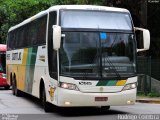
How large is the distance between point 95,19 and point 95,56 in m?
1.29

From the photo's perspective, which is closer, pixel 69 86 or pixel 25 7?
pixel 69 86

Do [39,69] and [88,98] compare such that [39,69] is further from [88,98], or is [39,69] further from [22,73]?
[22,73]

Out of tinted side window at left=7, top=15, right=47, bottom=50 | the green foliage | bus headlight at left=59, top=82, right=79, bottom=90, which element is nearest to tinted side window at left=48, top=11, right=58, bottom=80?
bus headlight at left=59, top=82, right=79, bottom=90

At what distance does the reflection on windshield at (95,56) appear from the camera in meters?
14.3

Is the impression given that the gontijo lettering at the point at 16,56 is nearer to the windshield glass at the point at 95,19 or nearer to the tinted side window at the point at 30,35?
the tinted side window at the point at 30,35

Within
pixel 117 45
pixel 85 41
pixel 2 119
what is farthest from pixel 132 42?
pixel 2 119

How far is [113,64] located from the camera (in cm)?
1450

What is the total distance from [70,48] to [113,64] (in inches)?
54.5

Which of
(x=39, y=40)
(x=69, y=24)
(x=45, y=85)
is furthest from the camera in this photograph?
(x=39, y=40)

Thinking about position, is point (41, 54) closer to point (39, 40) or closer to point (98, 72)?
point (39, 40)

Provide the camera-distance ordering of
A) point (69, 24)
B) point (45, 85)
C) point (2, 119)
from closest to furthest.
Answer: point (2, 119), point (69, 24), point (45, 85)

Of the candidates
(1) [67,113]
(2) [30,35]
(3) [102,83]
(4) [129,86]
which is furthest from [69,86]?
(2) [30,35]

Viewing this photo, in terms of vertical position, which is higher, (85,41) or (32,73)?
(85,41)

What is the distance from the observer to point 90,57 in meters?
14.5
